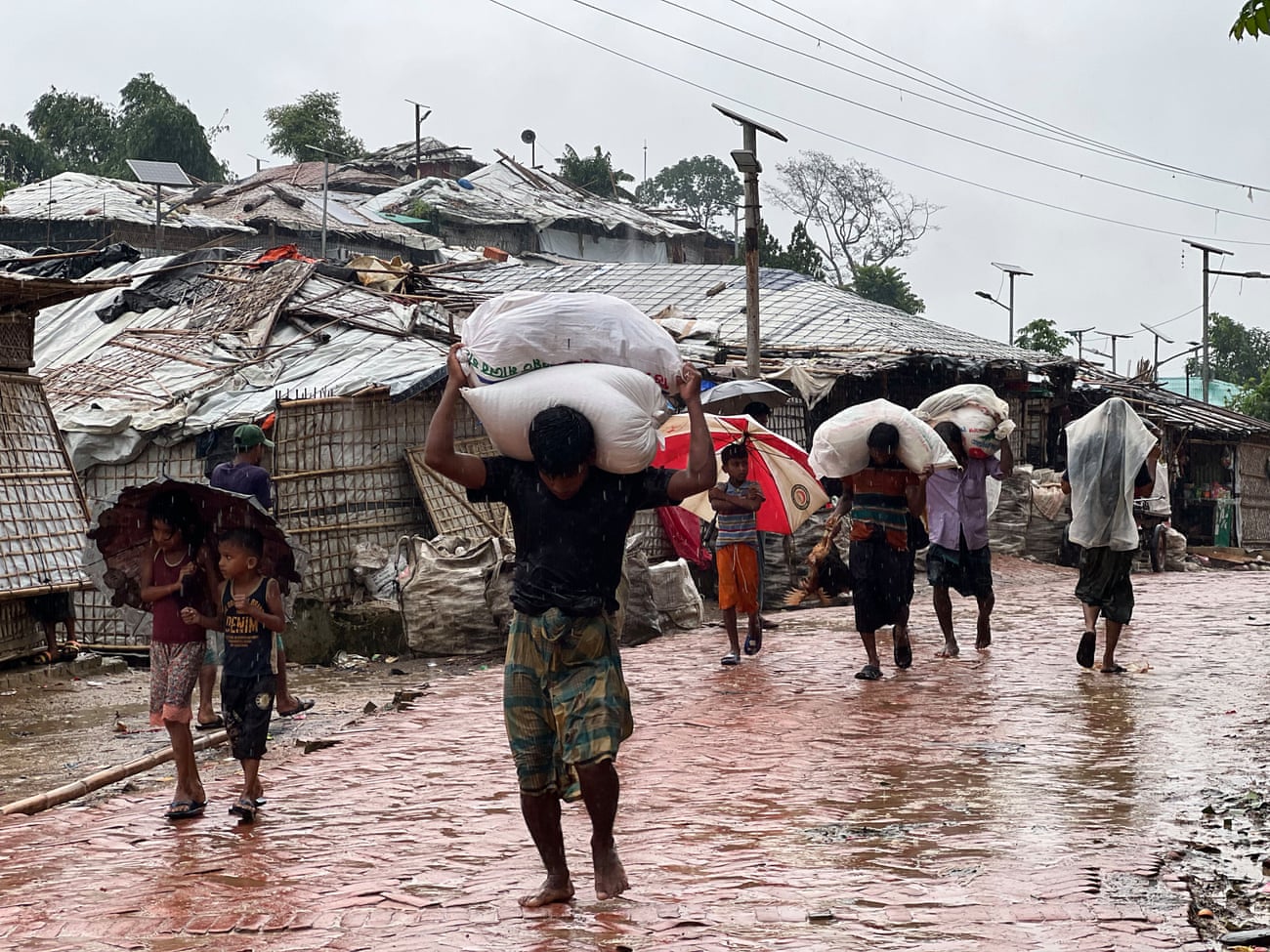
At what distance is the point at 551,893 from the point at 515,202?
37513mm

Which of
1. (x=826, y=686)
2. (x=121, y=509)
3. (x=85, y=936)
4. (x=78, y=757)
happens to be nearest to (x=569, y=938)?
(x=85, y=936)

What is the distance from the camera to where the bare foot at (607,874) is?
4746mm

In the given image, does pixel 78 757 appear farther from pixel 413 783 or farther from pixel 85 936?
pixel 85 936

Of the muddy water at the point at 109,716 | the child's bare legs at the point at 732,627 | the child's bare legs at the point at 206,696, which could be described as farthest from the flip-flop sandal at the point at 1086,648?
the child's bare legs at the point at 206,696

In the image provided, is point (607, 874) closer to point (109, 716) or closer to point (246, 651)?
point (246, 651)

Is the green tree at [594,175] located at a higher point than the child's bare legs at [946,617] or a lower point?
higher

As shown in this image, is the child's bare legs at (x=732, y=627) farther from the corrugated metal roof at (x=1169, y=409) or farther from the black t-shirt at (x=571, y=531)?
the corrugated metal roof at (x=1169, y=409)

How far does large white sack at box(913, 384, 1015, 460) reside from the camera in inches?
446

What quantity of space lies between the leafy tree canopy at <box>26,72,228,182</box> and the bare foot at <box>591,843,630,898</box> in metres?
45.9

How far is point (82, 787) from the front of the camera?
22.7 feet

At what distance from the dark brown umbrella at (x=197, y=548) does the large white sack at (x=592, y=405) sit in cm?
161

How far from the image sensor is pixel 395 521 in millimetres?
14992

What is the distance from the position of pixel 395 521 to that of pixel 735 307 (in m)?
11.8

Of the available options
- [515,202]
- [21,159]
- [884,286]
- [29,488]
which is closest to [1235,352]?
[884,286]
